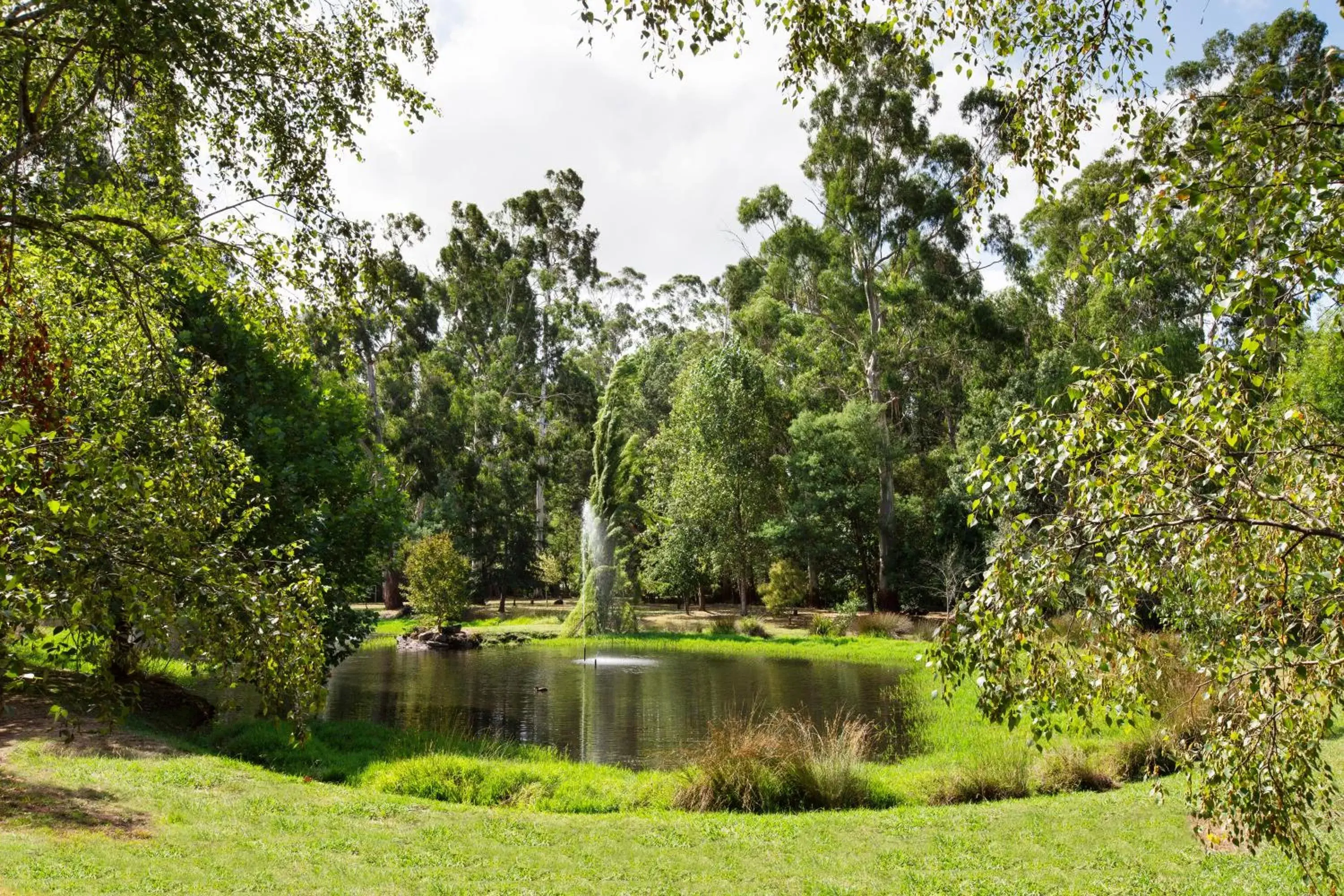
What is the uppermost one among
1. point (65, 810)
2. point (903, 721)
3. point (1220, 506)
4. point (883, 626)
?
point (1220, 506)

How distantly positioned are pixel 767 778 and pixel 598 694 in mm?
9025

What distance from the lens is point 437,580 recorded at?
101 ft

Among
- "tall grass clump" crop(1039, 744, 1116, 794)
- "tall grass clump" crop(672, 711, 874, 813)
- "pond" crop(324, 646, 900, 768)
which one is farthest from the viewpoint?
"pond" crop(324, 646, 900, 768)

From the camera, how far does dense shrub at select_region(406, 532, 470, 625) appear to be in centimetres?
3075

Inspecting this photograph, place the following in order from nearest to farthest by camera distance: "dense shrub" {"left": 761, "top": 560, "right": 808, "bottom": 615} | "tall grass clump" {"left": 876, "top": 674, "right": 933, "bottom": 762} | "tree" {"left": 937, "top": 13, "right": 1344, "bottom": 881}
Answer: "tree" {"left": 937, "top": 13, "right": 1344, "bottom": 881} → "tall grass clump" {"left": 876, "top": 674, "right": 933, "bottom": 762} → "dense shrub" {"left": 761, "top": 560, "right": 808, "bottom": 615}

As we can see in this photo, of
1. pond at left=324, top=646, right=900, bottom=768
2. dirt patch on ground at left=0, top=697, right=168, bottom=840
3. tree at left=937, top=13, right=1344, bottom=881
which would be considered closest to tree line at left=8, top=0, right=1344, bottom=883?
tree at left=937, top=13, right=1344, bottom=881

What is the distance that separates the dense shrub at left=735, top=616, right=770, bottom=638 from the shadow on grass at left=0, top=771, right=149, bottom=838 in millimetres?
22865

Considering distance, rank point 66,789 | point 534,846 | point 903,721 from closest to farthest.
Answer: point 534,846, point 66,789, point 903,721

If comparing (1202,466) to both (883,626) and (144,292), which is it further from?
Answer: (883,626)

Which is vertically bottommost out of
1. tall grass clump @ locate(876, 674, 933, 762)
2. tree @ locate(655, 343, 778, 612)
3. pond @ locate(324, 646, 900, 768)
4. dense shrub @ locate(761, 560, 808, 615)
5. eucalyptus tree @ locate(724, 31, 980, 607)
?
tall grass clump @ locate(876, 674, 933, 762)

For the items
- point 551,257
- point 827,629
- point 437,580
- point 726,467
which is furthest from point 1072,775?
point 551,257

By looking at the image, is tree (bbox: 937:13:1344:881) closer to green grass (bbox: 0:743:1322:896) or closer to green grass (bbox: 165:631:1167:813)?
green grass (bbox: 0:743:1322:896)

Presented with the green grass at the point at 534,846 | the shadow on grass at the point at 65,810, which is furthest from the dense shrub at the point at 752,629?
the shadow on grass at the point at 65,810

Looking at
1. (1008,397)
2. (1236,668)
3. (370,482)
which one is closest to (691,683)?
(370,482)
